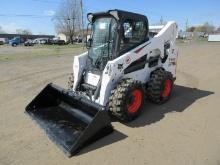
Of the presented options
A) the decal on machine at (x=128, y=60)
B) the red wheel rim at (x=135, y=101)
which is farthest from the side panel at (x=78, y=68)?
the red wheel rim at (x=135, y=101)

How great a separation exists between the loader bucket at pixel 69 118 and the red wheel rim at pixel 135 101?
2.72 ft

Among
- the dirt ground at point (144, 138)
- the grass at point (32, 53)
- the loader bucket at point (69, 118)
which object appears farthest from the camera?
the grass at point (32, 53)

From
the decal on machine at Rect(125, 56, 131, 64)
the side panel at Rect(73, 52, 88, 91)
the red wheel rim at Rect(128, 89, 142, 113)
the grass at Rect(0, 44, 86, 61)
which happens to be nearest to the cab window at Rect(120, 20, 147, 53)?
the decal on machine at Rect(125, 56, 131, 64)

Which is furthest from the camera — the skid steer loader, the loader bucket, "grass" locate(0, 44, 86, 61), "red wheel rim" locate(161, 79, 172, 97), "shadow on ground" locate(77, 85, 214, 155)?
"grass" locate(0, 44, 86, 61)

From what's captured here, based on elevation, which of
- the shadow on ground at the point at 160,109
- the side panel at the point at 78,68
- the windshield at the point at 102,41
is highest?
the windshield at the point at 102,41

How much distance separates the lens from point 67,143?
454 cm

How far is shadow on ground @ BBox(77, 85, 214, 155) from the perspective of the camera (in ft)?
15.8

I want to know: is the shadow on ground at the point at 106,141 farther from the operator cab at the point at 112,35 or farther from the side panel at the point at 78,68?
the side panel at the point at 78,68

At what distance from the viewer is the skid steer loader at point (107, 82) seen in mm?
5121

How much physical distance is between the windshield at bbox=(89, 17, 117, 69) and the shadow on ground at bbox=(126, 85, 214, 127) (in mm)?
1556

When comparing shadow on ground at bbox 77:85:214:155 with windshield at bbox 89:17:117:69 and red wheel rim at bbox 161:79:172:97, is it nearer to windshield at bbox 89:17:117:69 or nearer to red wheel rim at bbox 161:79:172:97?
red wheel rim at bbox 161:79:172:97

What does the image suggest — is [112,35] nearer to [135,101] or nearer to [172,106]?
[135,101]

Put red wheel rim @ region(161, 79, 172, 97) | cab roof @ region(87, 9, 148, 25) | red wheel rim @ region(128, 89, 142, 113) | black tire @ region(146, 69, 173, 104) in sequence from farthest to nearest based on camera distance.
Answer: red wheel rim @ region(161, 79, 172, 97) → black tire @ region(146, 69, 173, 104) → cab roof @ region(87, 9, 148, 25) → red wheel rim @ region(128, 89, 142, 113)

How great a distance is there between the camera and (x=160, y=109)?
6.50 metres
